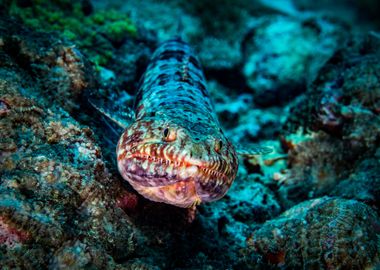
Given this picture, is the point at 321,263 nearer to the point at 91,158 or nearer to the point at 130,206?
the point at 130,206

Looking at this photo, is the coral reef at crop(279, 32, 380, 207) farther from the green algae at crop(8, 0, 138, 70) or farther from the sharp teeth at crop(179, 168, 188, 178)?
the green algae at crop(8, 0, 138, 70)

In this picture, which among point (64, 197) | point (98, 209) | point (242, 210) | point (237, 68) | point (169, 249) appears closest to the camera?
point (64, 197)

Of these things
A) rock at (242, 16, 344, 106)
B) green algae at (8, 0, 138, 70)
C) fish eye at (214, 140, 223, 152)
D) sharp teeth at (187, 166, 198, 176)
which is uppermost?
Result: fish eye at (214, 140, 223, 152)

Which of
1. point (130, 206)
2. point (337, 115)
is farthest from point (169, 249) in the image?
point (337, 115)

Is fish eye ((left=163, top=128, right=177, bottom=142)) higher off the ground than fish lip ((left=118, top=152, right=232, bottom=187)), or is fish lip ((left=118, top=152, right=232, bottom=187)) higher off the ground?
fish eye ((left=163, top=128, right=177, bottom=142))

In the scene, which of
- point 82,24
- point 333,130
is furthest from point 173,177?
point 82,24

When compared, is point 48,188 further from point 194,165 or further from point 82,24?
point 82,24

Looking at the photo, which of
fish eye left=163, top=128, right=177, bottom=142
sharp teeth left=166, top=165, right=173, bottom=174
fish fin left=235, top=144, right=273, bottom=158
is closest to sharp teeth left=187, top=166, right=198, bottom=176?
sharp teeth left=166, top=165, right=173, bottom=174
